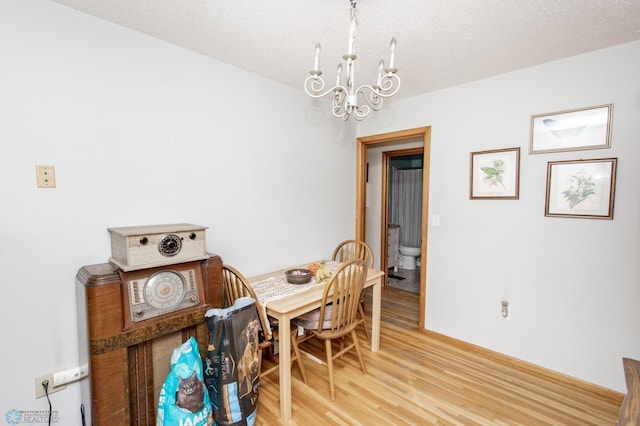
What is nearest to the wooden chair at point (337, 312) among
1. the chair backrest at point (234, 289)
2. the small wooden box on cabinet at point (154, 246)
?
the chair backrest at point (234, 289)

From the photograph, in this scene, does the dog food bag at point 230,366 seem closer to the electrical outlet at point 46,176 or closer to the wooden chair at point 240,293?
the wooden chair at point 240,293

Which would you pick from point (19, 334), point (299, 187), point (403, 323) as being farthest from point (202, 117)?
point (403, 323)

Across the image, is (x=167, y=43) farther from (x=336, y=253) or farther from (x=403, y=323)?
(x=403, y=323)

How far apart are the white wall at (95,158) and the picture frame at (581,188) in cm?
216

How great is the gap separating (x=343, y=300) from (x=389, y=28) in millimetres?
1699

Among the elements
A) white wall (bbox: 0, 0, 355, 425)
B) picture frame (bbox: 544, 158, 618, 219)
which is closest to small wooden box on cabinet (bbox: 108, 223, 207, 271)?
white wall (bbox: 0, 0, 355, 425)

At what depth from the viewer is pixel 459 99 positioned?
2.53 metres

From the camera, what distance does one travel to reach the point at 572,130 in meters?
2.00

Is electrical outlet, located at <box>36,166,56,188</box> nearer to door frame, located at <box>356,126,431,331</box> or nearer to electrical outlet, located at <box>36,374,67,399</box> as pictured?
electrical outlet, located at <box>36,374,67,399</box>

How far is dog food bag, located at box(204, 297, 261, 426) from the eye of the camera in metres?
1.51

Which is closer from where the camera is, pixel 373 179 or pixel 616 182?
pixel 616 182

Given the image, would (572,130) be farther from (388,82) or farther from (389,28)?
(389,28)

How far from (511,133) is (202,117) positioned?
92.9 inches

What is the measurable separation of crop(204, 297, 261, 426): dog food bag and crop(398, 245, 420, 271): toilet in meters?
3.89
